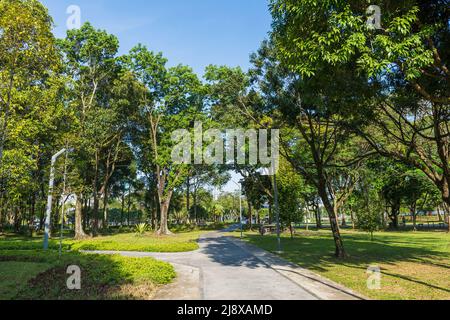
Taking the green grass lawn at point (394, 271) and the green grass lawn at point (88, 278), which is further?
the green grass lawn at point (394, 271)

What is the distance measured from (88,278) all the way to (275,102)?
11.8 m

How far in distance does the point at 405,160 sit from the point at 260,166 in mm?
23319

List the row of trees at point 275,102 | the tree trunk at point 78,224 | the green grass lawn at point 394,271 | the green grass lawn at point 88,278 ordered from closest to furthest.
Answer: the row of trees at point 275,102, the green grass lawn at point 88,278, the green grass lawn at point 394,271, the tree trunk at point 78,224

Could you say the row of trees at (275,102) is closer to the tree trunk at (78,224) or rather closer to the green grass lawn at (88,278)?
the tree trunk at (78,224)

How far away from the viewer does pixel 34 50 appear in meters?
13.9

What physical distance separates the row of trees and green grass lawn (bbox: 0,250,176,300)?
5.63 metres

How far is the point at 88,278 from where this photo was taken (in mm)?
10703

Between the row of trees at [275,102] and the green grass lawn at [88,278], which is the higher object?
the row of trees at [275,102]

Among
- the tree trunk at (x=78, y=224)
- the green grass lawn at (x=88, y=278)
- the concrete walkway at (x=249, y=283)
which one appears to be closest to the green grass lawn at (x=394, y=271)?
the concrete walkway at (x=249, y=283)

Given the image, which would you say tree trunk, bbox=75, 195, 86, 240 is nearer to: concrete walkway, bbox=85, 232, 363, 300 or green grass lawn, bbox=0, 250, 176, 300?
green grass lawn, bbox=0, 250, 176, 300

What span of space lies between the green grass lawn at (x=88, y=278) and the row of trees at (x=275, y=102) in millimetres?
5633

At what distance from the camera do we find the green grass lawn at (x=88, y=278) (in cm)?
904

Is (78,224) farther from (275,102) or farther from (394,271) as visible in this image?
(394,271)

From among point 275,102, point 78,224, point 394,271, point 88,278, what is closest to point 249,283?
point 88,278
